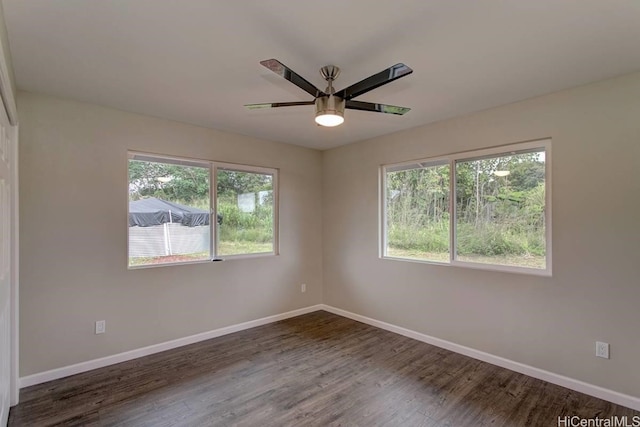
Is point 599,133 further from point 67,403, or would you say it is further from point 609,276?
point 67,403

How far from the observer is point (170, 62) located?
86.6 inches

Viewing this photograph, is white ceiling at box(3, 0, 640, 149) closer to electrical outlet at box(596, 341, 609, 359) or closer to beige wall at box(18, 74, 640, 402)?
beige wall at box(18, 74, 640, 402)

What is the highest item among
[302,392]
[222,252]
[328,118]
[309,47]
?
[309,47]

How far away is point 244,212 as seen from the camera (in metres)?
4.11

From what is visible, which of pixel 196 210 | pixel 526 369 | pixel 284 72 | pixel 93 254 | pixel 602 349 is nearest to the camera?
pixel 284 72

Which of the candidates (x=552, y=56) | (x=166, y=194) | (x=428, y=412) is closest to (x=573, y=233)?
(x=552, y=56)

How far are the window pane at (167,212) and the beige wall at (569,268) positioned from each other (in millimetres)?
2557

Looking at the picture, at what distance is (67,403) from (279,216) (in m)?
2.81

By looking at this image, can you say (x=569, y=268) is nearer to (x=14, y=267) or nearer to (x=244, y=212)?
(x=244, y=212)

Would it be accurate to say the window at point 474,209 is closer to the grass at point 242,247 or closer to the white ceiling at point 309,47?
the white ceiling at point 309,47

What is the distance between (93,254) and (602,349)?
445 cm

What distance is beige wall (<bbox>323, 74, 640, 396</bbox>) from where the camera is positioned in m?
2.37

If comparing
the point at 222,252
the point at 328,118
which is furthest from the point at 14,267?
the point at 328,118

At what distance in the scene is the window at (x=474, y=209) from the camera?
287 centimetres
